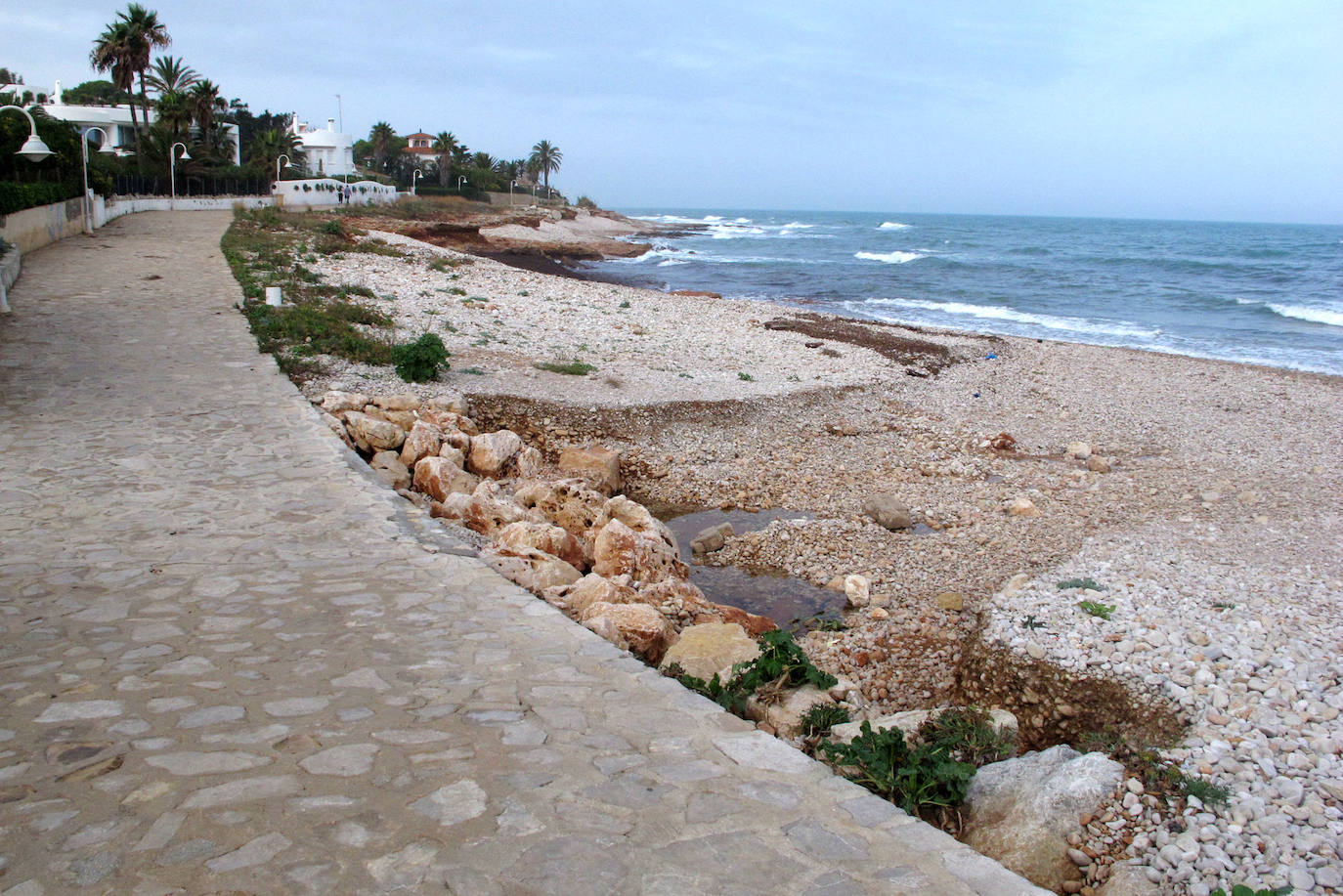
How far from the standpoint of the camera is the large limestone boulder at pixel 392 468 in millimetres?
8186

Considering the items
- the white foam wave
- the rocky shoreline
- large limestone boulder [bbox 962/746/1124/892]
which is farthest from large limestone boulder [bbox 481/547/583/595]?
the white foam wave

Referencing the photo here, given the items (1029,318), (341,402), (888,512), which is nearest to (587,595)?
(888,512)

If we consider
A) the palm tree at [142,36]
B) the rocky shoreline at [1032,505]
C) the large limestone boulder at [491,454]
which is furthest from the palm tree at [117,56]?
the large limestone boulder at [491,454]

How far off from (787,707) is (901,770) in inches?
34.4

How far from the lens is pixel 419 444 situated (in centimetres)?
886

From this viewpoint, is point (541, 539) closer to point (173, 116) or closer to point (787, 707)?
point (787, 707)

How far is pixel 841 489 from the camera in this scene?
32.7ft

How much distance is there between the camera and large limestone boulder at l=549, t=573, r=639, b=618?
5.45 meters

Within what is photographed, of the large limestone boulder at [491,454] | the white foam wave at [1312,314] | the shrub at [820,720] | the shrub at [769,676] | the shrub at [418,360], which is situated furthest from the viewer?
the white foam wave at [1312,314]

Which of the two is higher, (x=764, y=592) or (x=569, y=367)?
(x=569, y=367)

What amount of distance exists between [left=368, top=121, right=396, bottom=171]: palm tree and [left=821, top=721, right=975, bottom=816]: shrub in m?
83.8

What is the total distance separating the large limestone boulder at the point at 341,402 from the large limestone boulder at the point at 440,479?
1689 millimetres

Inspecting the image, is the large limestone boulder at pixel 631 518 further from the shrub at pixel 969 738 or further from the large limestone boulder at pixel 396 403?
the shrub at pixel 969 738

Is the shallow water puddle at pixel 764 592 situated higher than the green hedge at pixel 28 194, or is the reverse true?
the green hedge at pixel 28 194
